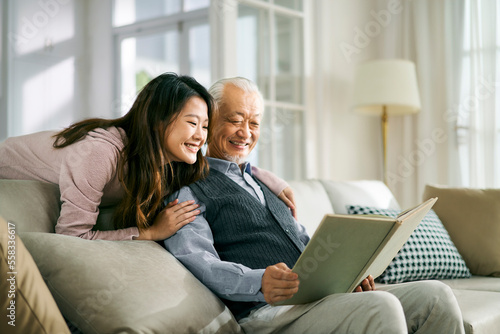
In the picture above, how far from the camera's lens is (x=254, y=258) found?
1539mm

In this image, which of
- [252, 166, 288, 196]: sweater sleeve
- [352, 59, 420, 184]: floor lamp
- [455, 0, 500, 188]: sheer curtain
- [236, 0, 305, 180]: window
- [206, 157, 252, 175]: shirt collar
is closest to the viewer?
[206, 157, 252, 175]: shirt collar

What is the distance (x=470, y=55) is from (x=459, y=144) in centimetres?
65

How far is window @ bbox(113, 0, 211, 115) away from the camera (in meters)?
5.30

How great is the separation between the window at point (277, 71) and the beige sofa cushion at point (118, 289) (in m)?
2.14

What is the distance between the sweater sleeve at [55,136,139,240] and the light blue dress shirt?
15 cm

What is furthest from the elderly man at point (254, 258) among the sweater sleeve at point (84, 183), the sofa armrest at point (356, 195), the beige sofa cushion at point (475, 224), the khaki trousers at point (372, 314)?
the beige sofa cushion at point (475, 224)

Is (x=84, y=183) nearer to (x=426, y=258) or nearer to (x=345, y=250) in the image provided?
(x=345, y=250)

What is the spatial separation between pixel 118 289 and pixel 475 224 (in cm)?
183

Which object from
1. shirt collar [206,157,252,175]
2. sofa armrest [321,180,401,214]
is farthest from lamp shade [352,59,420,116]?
shirt collar [206,157,252,175]

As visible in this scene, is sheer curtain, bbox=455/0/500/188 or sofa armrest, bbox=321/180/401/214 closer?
sofa armrest, bbox=321/180/401/214

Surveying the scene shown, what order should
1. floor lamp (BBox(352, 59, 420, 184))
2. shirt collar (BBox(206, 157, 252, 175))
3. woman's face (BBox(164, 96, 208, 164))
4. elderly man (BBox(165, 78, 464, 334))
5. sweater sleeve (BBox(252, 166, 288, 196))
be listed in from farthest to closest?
floor lamp (BBox(352, 59, 420, 184)), sweater sleeve (BBox(252, 166, 288, 196)), shirt collar (BBox(206, 157, 252, 175)), woman's face (BBox(164, 96, 208, 164)), elderly man (BBox(165, 78, 464, 334))

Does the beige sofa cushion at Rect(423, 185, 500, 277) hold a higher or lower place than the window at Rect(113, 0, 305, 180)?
lower

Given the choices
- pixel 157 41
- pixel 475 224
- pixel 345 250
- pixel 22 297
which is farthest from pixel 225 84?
pixel 157 41

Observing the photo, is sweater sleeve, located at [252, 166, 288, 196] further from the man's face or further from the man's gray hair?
the man's gray hair
